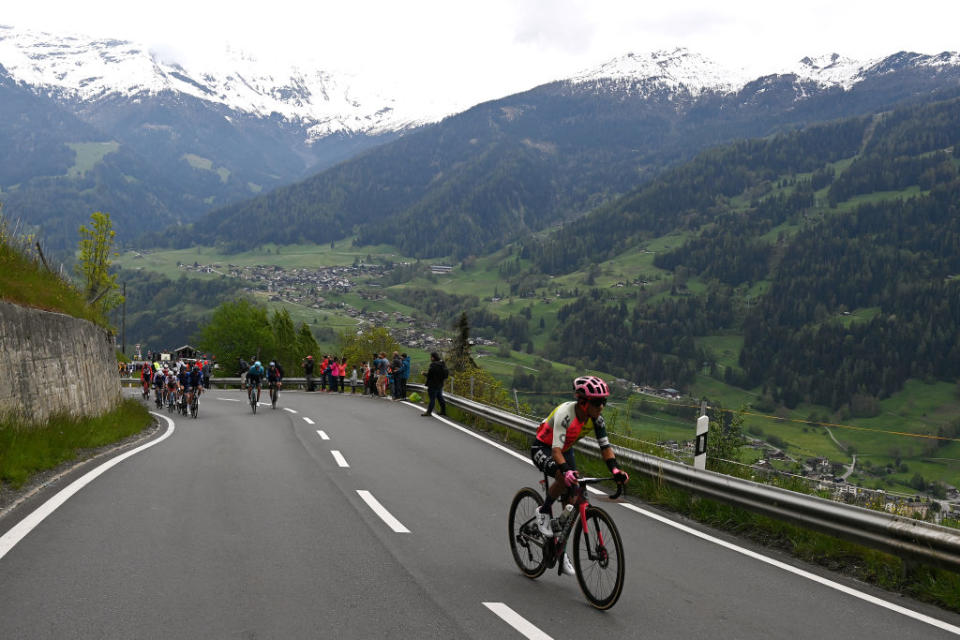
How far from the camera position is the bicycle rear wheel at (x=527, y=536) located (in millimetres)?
6234

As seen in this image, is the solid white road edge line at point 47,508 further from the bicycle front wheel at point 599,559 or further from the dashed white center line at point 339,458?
the bicycle front wheel at point 599,559

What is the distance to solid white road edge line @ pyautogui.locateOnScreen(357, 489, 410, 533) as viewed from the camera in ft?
25.7

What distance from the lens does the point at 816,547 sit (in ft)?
24.7

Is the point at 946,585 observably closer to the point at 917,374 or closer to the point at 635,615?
the point at 635,615

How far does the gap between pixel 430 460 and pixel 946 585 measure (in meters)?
8.67

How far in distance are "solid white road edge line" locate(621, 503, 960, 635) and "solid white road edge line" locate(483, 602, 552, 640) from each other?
2992 mm

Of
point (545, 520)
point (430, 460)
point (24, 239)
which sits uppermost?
point (24, 239)

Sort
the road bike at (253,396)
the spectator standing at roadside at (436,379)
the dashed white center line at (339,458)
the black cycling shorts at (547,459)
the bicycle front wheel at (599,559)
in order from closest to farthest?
the bicycle front wheel at (599,559)
the black cycling shorts at (547,459)
the dashed white center line at (339,458)
the spectator standing at roadside at (436,379)
the road bike at (253,396)

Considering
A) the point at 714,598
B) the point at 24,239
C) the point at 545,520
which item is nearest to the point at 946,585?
the point at 714,598

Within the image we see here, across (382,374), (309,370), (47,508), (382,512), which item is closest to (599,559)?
(382,512)

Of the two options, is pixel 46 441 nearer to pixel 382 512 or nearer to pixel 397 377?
pixel 382 512

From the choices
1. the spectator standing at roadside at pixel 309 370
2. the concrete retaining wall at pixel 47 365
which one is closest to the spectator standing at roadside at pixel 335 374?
the spectator standing at roadside at pixel 309 370

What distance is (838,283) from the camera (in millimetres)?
172750

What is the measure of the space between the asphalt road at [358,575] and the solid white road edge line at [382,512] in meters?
0.04
